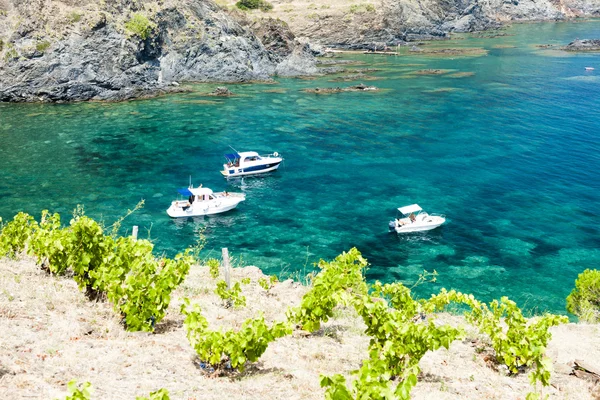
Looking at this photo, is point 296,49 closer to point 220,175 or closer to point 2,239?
point 220,175

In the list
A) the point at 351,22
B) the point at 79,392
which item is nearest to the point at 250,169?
the point at 79,392

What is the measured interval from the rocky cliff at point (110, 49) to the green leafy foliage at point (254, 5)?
40194 millimetres

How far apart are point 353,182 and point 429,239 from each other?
13630 mm

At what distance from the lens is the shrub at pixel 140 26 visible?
86.9 metres

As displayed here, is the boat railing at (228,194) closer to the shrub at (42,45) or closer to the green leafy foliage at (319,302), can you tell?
the green leafy foliage at (319,302)

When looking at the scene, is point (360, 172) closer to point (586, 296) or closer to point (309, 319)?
point (586, 296)

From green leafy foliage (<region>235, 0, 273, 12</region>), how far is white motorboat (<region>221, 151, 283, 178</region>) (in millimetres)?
96890

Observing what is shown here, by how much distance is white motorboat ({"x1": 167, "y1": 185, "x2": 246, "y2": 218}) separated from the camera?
44.5 meters

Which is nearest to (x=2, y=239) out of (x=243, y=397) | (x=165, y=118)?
(x=243, y=397)

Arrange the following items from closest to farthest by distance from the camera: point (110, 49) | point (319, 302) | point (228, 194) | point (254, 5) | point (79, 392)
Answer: point (79, 392) → point (319, 302) → point (228, 194) → point (110, 49) → point (254, 5)

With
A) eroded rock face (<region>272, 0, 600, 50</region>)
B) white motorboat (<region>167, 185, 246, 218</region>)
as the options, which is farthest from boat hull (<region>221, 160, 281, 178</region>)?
eroded rock face (<region>272, 0, 600, 50</region>)

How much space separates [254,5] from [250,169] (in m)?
103

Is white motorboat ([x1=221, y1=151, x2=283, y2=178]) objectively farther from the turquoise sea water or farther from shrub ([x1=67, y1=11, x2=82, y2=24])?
shrub ([x1=67, y1=11, x2=82, y2=24])

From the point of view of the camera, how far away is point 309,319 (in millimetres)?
17672
